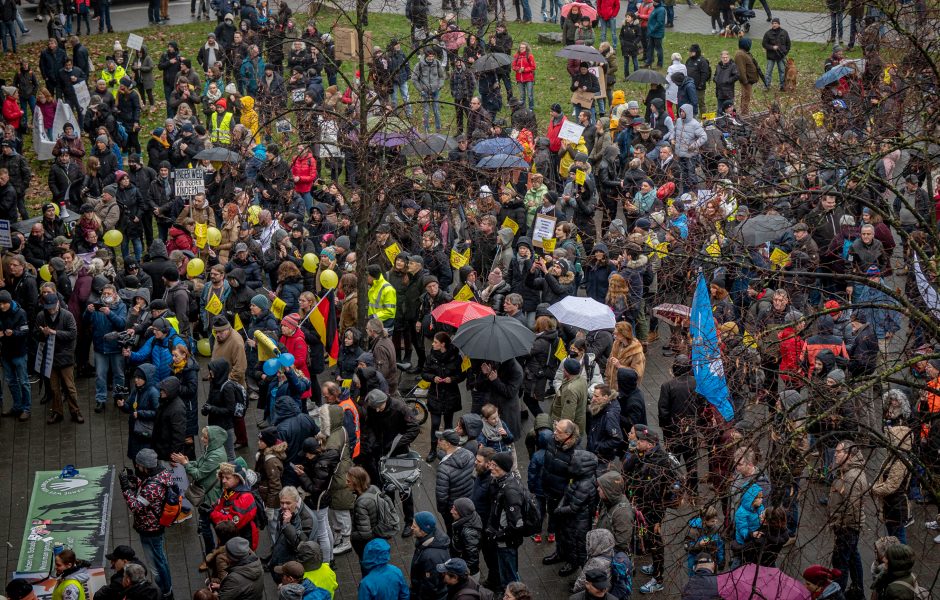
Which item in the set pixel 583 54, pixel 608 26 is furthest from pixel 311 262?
pixel 608 26

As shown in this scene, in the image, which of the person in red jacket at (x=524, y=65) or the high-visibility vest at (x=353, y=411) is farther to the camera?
the person in red jacket at (x=524, y=65)

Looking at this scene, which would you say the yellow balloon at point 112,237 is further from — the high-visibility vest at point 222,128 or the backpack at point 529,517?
the backpack at point 529,517

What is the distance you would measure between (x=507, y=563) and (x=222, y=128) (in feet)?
45.2

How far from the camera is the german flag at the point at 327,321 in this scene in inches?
625

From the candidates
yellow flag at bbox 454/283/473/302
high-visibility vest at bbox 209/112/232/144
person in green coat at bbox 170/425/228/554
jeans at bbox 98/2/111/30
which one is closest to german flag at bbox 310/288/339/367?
yellow flag at bbox 454/283/473/302

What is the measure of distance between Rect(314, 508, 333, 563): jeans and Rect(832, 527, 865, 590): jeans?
199 inches

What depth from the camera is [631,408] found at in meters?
13.6

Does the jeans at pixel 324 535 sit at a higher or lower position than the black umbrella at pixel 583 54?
lower

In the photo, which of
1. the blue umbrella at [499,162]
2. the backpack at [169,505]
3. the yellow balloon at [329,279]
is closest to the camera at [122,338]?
the yellow balloon at [329,279]

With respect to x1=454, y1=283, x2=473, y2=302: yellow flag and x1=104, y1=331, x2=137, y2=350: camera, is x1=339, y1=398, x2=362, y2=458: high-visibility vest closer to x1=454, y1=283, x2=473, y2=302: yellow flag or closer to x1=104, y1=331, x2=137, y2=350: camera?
x1=454, y1=283, x2=473, y2=302: yellow flag

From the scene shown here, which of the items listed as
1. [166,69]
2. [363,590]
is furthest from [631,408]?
[166,69]

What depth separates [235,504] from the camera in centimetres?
1187

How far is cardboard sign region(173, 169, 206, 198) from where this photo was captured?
2030cm

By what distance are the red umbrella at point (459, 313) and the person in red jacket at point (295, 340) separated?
68.9 inches
